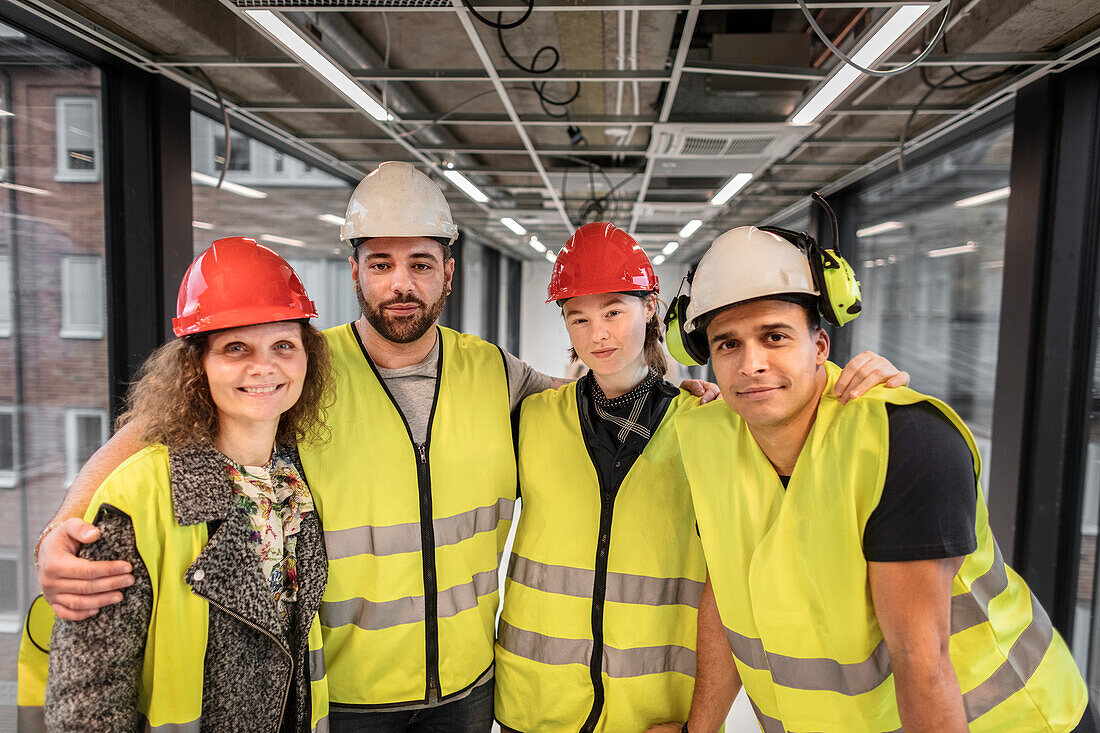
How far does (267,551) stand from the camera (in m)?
1.53

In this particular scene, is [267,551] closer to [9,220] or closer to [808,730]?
[808,730]

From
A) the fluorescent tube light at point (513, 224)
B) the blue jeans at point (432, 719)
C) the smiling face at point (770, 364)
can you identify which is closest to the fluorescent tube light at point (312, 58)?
the smiling face at point (770, 364)

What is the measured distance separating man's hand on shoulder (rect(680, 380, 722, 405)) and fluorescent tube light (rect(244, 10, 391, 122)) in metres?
1.85

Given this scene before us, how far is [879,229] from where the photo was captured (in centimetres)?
518

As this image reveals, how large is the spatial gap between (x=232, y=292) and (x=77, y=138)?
1.89 metres

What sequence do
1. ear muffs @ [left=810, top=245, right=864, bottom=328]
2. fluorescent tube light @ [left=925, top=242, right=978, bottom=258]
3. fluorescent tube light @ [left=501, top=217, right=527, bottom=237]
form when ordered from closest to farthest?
ear muffs @ [left=810, top=245, right=864, bottom=328]
fluorescent tube light @ [left=925, top=242, right=978, bottom=258]
fluorescent tube light @ [left=501, top=217, right=527, bottom=237]

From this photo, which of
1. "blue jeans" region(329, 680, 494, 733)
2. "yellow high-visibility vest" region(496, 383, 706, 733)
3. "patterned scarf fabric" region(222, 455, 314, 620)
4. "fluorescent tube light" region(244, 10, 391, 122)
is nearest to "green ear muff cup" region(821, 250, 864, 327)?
"yellow high-visibility vest" region(496, 383, 706, 733)

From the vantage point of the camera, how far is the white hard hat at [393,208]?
1896 mm

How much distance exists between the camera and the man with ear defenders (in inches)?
50.6

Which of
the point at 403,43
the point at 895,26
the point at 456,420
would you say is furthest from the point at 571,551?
the point at 403,43

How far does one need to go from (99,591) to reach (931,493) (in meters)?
1.64

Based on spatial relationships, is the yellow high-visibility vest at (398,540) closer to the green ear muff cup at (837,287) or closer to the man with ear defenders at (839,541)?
the man with ear defenders at (839,541)

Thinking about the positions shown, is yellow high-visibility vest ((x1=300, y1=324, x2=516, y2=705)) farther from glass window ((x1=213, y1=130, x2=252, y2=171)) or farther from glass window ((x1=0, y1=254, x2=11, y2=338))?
glass window ((x1=213, y1=130, x2=252, y2=171))

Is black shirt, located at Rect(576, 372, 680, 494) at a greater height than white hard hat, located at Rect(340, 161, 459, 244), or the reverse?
white hard hat, located at Rect(340, 161, 459, 244)
